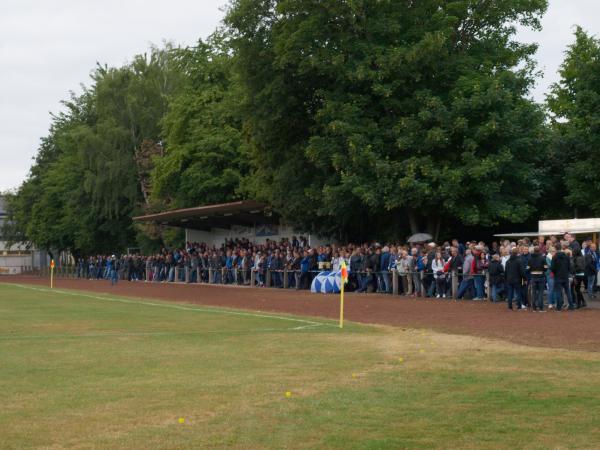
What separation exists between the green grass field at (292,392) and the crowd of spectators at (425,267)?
24.0 feet

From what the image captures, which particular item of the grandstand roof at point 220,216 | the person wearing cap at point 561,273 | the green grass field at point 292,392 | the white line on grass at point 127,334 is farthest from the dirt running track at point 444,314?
the grandstand roof at point 220,216

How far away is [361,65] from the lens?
37.0 metres

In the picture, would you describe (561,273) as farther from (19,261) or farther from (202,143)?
(19,261)

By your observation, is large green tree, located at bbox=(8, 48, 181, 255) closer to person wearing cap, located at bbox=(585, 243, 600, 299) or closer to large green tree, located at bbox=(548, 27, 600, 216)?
large green tree, located at bbox=(548, 27, 600, 216)

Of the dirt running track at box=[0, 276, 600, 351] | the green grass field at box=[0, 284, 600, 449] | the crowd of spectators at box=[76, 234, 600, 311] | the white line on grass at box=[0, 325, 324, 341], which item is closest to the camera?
the green grass field at box=[0, 284, 600, 449]

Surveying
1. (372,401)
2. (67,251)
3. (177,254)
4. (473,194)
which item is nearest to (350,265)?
(473,194)

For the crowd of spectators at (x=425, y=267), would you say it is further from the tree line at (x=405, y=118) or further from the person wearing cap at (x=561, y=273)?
the tree line at (x=405, y=118)

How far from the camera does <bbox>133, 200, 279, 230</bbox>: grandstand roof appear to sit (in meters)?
47.0

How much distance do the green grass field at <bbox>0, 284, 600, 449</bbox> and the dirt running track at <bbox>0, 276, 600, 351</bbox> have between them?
155cm

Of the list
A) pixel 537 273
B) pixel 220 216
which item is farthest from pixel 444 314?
pixel 220 216

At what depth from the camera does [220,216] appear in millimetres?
52094

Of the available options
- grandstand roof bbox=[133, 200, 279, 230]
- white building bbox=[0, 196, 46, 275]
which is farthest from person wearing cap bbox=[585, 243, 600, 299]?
white building bbox=[0, 196, 46, 275]

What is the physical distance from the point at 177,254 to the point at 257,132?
1613 centimetres

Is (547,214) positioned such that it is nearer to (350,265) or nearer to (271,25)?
(350,265)
